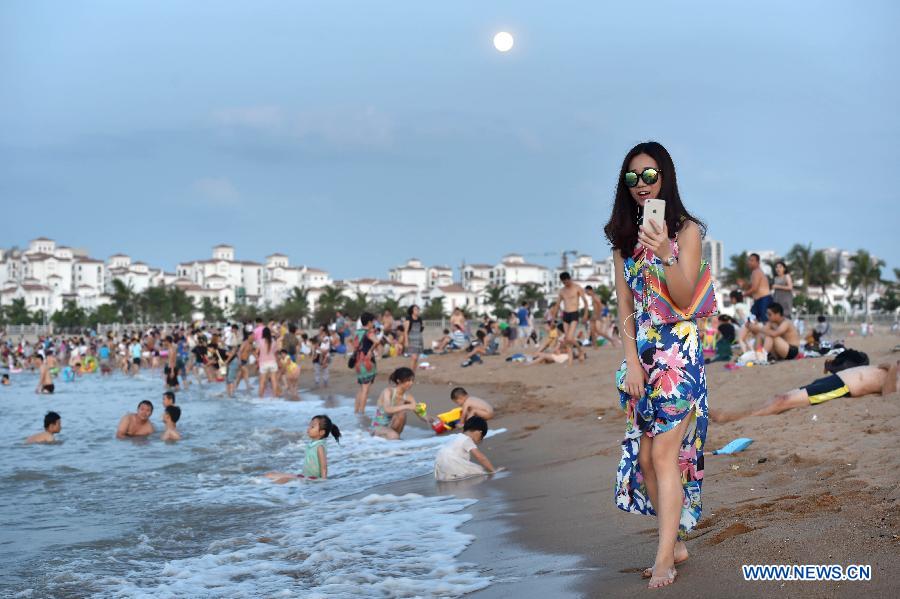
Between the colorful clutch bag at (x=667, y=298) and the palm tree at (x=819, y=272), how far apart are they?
8101cm

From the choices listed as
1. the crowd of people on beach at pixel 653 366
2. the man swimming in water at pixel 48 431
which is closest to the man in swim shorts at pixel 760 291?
the crowd of people on beach at pixel 653 366

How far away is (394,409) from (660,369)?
310 inches

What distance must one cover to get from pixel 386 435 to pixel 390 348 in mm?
15630

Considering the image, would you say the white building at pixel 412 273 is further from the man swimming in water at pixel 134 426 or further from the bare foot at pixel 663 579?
the bare foot at pixel 663 579

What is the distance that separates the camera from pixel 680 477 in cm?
338

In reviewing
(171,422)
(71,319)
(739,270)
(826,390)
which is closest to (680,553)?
(826,390)

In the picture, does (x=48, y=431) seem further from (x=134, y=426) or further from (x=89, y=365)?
(x=89, y=365)

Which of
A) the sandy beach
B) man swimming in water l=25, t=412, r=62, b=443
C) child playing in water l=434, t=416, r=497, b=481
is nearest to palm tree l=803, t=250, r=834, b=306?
the sandy beach

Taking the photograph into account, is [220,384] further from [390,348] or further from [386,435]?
[386,435]

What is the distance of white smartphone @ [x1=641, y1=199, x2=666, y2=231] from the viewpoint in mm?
3111

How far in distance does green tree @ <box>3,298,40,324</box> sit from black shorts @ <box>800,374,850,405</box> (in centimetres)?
11224

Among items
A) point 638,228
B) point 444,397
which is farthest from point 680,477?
point 444,397

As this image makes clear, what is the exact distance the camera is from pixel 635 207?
3.49m

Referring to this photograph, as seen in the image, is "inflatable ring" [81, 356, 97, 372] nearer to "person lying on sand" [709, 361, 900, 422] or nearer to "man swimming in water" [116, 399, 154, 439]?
"man swimming in water" [116, 399, 154, 439]
